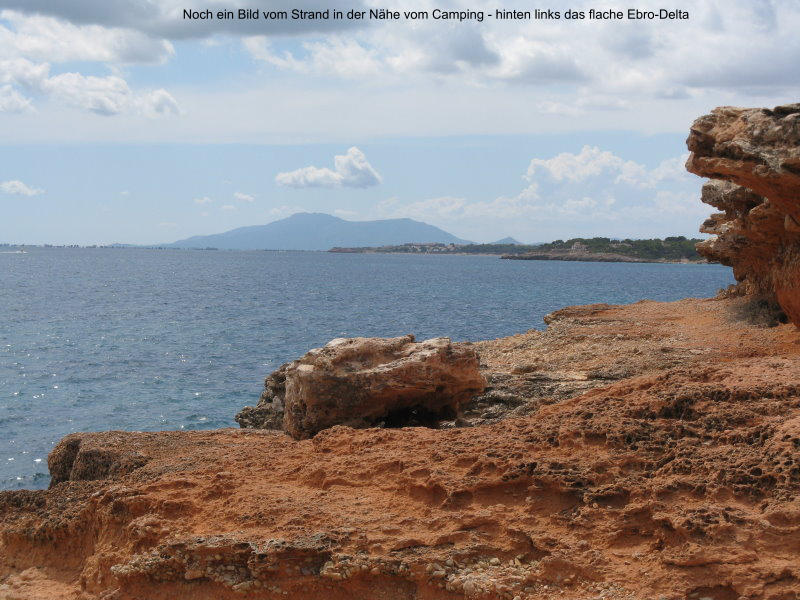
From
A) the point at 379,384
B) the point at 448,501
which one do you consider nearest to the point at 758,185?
the point at 379,384

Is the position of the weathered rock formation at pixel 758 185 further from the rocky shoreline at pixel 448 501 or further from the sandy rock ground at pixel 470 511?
the sandy rock ground at pixel 470 511

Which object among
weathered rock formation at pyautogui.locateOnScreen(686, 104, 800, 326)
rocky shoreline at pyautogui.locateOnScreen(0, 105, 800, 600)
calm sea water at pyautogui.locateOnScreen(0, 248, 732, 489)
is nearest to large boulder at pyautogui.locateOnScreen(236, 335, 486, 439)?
rocky shoreline at pyautogui.locateOnScreen(0, 105, 800, 600)

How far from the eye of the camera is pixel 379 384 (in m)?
12.9

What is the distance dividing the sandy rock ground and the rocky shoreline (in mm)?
22

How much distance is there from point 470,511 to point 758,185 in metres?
9.75

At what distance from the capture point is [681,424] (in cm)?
916

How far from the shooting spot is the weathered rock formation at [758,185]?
43.3ft

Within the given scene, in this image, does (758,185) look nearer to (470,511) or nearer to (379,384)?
(379,384)

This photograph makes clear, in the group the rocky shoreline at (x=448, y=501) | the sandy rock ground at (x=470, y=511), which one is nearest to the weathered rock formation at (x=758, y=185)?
the rocky shoreline at (x=448, y=501)

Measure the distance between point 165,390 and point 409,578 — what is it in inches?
987

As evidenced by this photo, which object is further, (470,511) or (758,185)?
(758,185)

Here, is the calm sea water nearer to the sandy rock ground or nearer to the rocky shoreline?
the rocky shoreline

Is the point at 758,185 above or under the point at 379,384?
above

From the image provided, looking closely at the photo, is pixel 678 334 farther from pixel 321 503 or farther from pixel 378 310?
pixel 378 310
